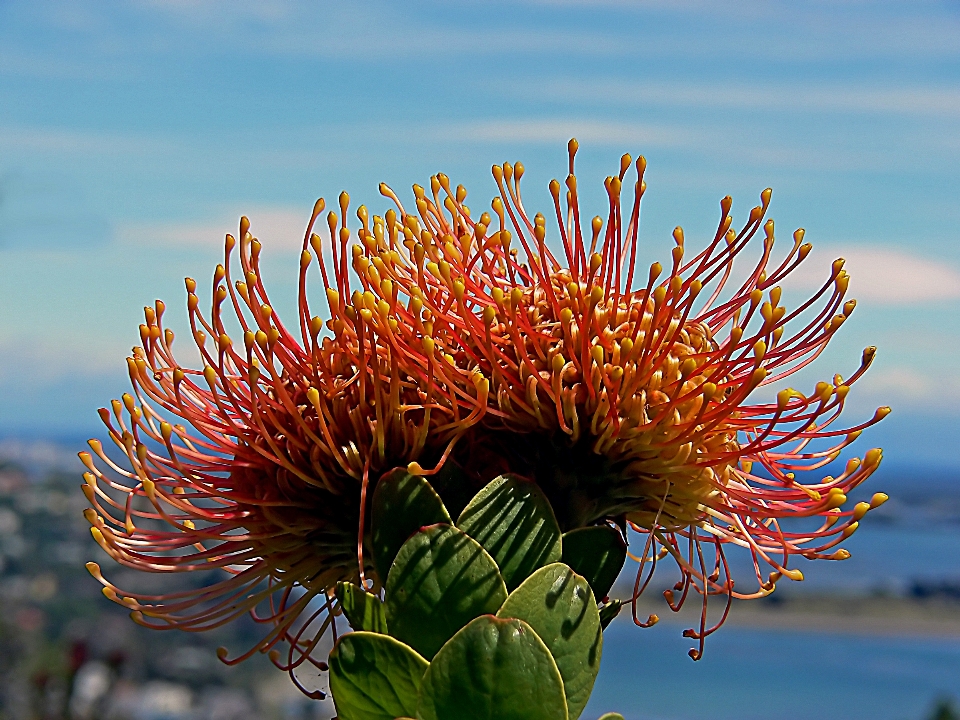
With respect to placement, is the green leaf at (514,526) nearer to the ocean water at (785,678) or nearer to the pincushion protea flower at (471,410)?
→ the pincushion protea flower at (471,410)

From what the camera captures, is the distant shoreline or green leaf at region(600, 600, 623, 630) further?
the distant shoreline

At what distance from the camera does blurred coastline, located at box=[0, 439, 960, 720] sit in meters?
10.0

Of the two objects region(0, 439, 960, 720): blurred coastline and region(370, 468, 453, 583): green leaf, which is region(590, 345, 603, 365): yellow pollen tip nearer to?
region(370, 468, 453, 583): green leaf

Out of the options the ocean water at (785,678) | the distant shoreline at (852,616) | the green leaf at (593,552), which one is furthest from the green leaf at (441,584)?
the distant shoreline at (852,616)

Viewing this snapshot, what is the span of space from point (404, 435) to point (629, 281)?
0.36 m

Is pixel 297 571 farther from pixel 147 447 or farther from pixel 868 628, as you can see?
pixel 868 628

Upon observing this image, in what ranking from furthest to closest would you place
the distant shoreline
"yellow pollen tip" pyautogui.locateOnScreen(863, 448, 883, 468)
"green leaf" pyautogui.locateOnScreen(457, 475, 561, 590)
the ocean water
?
the distant shoreline < the ocean water < "yellow pollen tip" pyautogui.locateOnScreen(863, 448, 883, 468) < "green leaf" pyautogui.locateOnScreen(457, 475, 561, 590)

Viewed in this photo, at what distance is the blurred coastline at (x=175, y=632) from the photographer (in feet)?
32.8

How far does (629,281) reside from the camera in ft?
4.34

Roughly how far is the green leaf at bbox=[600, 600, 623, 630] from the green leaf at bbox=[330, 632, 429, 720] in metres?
0.25

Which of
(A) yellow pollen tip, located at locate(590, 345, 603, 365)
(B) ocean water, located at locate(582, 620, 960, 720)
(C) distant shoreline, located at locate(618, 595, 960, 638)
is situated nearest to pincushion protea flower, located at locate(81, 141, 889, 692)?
(A) yellow pollen tip, located at locate(590, 345, 603, 365)

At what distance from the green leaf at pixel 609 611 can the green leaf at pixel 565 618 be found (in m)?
0.08

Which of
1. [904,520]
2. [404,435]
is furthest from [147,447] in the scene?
[904,520]

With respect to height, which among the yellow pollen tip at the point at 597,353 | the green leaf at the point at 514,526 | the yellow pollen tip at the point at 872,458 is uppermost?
the yellow pollen tip at the point at 597,353
